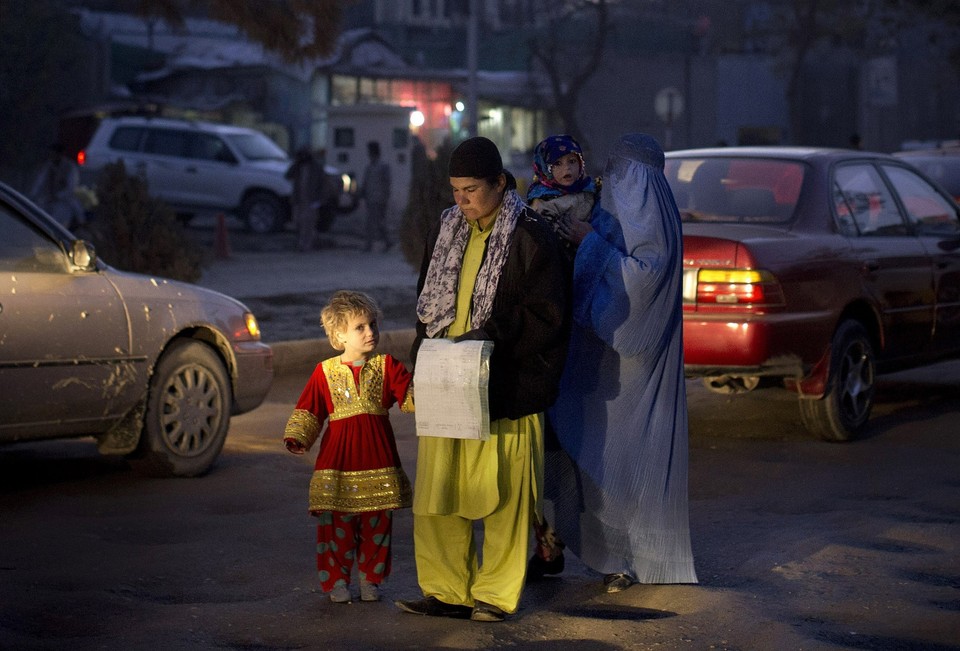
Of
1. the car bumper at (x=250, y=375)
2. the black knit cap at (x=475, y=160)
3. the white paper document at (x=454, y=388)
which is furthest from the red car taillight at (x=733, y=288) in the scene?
the white paper document at (x=454, y=388)

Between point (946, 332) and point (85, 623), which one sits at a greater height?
point (946, 332)

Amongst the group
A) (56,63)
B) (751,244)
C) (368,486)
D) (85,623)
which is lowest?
(85,623)

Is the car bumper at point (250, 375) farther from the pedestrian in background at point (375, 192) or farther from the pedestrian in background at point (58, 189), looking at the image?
the pedestrian in background at point (375, 192)

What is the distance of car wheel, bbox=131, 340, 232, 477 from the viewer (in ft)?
25.6

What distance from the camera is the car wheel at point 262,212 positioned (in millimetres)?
27375

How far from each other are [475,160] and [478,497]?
43.6 inches

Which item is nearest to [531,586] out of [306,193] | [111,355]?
[111,355]

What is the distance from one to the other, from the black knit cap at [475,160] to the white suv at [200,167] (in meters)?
22.3

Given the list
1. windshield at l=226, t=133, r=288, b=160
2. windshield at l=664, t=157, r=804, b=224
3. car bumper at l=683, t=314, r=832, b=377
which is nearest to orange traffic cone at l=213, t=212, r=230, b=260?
windshield at l=226, t=133, r=288, b=160

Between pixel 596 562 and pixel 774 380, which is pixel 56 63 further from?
pixel 596 562

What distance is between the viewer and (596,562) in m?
5.50

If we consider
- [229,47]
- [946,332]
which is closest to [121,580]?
[946,332]

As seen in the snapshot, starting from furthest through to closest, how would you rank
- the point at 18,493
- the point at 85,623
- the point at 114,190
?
the point at 114,190 < the point at 18,493 < the point at 85,623

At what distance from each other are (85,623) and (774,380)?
4712 mm
